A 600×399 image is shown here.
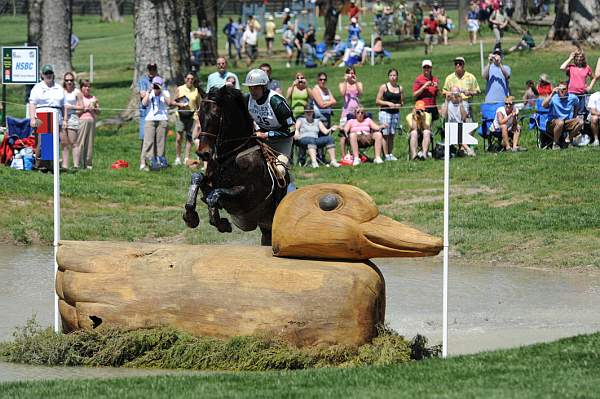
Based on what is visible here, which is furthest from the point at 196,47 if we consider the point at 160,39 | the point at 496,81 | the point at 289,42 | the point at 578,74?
the point at 578,74

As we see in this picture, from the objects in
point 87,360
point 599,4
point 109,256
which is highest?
point 599,4

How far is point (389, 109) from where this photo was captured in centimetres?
2434

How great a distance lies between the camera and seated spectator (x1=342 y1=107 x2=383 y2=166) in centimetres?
2420

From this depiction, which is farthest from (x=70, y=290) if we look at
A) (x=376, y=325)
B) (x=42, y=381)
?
(x=376, y=325)

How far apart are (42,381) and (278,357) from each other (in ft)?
6.68

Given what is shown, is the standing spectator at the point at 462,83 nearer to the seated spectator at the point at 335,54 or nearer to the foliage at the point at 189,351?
the foliage at the point at 189,351

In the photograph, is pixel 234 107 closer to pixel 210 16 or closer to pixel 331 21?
pixel 210 16

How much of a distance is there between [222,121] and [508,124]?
12.3m

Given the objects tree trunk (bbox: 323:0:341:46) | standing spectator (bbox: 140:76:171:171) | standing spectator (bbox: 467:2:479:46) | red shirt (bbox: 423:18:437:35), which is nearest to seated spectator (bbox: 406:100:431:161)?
standing spectator (bbox: 140:76:171:171)

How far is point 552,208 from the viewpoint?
64.1 feet

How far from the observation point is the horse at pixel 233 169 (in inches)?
504

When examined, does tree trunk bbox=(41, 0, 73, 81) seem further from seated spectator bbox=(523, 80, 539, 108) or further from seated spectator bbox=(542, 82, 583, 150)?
seated spectator bbox=(542, 82, 583, 150)

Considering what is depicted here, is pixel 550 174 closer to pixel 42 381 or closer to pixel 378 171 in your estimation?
pixel 378 171

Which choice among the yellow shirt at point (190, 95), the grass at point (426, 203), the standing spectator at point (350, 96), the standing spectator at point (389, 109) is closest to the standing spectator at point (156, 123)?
the grass at point (426, 203)
